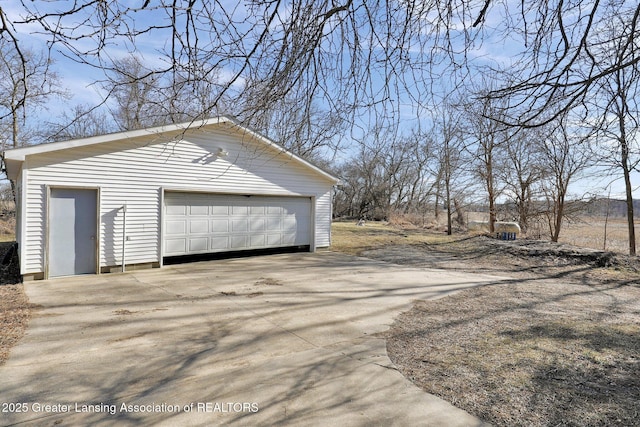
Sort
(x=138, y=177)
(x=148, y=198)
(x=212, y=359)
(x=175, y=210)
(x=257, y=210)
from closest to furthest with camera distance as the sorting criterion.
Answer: (x=212, y=359) → (x=138, y=177) → (x=148, y=198) → (x=175, y=210) → (x=257, y=210)

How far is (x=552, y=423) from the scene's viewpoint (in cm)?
254

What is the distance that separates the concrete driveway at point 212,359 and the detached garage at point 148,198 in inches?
44.3

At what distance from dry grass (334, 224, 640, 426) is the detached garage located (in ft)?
12.5

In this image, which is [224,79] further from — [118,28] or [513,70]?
[513,70]

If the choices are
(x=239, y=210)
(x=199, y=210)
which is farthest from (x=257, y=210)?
(x=199, y=210)

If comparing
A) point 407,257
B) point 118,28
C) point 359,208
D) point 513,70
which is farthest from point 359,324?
point 359,208

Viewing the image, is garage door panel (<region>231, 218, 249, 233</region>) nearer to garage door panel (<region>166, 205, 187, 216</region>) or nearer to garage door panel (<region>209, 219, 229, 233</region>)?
garage door panel (<region>209, 219, 229, 233</region>)

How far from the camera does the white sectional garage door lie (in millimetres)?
9312

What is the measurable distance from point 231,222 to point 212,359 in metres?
7.07

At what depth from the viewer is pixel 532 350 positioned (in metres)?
3.89

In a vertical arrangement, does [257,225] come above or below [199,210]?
below

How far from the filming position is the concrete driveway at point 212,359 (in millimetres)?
2654

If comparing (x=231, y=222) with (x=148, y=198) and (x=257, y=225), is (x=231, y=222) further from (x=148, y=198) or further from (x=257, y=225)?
(x=148, y=198)

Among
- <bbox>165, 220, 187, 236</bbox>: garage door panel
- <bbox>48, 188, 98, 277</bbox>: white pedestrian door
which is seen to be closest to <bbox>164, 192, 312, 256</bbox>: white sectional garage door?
<bbox>165, 220, 187, 236</bbox>: garage door panel
